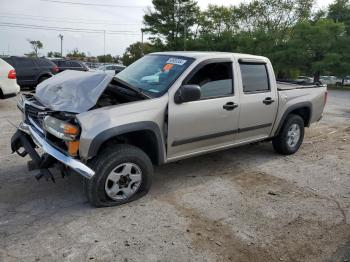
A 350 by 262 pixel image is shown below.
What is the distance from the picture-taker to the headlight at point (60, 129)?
11.3 feet

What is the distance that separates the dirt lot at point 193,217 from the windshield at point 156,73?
4.30 feet

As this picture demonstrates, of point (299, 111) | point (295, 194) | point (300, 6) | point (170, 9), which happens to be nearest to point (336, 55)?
point (300, 6)

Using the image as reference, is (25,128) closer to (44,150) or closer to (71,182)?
(44,150)

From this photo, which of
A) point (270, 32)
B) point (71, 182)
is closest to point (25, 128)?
point (71, 182)

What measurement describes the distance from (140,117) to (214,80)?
1.33 meters

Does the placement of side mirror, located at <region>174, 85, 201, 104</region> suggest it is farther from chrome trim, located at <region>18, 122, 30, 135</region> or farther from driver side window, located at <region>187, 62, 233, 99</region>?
chrome trim, located at <region>18, 122, 30, 135</region>

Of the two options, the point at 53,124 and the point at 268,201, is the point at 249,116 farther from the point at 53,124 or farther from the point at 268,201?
the point at 53,124

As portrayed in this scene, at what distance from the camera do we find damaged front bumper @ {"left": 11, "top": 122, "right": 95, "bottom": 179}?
11.1 feet

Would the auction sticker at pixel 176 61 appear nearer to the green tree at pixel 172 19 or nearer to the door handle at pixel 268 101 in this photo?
the door handle at pixel 268 101

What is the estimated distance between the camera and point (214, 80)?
4.62 meters

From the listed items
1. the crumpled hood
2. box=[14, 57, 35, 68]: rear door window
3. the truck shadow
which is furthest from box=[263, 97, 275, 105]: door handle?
box=[14, 57, 35, 68]: rear door window

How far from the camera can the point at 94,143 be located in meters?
3.48

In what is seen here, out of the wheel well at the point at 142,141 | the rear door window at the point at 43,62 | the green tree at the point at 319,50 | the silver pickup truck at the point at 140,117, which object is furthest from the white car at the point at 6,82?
the green tree at the point at 319,50

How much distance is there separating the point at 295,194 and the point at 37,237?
314 cm
